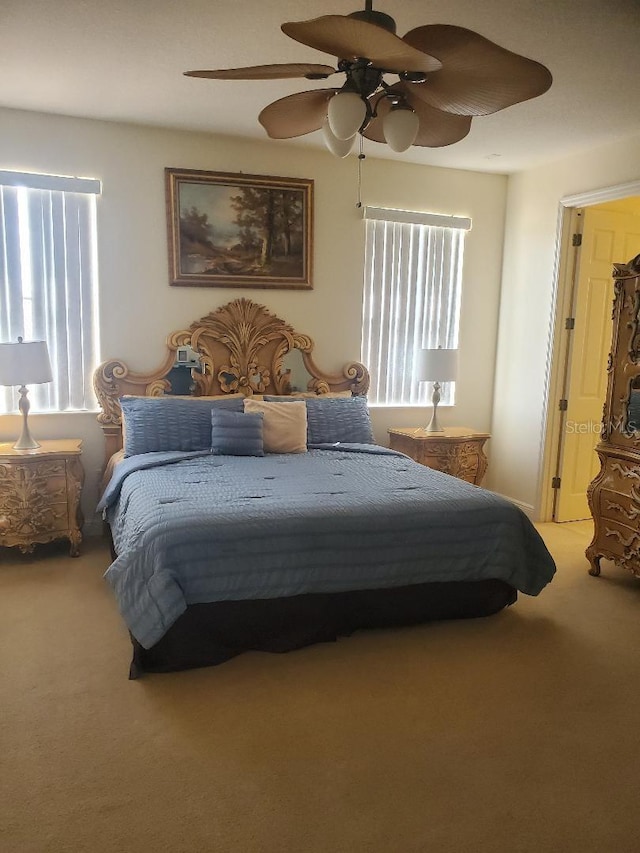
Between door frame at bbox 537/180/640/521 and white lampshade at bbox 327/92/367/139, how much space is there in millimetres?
2921

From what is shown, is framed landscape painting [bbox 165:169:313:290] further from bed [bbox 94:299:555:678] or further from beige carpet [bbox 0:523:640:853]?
beige carpet [bbox 0:523:640:853]

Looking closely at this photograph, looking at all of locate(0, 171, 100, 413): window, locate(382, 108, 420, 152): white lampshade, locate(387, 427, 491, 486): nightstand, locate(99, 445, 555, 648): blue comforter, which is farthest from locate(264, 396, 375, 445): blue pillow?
locate(382, 108, 420, 152): white lampshade

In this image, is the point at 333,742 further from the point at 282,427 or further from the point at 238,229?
the point at 238,229

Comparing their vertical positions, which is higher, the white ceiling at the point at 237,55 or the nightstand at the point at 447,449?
the white ceiling at the point at 237,55

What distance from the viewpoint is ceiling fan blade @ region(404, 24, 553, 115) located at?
1.74 m

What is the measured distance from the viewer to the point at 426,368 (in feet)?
15.4

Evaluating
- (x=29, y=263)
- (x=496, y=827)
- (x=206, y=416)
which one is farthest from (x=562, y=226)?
(x=496, y=827)

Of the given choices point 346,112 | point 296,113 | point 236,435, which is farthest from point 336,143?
point 236,435

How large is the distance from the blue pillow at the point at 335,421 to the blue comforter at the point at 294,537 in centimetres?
86

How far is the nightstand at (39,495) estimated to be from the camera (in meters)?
3.61

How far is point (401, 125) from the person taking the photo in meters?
2.13

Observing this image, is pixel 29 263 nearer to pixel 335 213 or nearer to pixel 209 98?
pixel 209 98

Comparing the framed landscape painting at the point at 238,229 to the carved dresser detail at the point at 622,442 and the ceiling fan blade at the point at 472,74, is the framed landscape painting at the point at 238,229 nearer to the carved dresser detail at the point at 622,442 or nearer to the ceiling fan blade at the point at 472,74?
the carved dresser detail at the point at 622,442

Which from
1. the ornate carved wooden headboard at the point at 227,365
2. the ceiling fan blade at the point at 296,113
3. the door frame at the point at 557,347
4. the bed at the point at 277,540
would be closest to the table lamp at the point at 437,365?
the ornate carved wooden headboard at the point at 227,365
